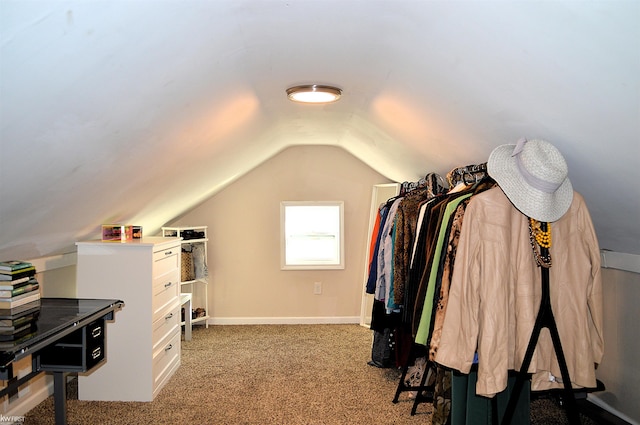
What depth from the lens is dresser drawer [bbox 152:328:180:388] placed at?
11.7 feet

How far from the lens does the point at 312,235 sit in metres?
5.95

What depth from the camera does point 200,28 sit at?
172cm

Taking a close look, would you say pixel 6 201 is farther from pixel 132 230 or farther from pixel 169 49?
pixel 132 230

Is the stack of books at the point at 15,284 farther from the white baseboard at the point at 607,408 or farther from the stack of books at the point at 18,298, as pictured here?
the white baseboard at the point at 607,408

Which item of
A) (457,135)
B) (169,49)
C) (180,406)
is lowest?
(180,406)

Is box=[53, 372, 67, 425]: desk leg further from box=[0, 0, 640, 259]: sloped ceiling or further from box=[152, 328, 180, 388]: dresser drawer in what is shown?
box=[152, 328, 180, 388]: dresser drawer

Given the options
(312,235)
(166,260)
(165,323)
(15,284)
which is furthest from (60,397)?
(312,235)

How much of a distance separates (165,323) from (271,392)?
0.96 m

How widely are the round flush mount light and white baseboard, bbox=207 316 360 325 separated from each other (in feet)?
11.1

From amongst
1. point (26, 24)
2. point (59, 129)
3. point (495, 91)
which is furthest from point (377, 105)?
point (26, 24)

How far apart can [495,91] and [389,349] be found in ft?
8.89

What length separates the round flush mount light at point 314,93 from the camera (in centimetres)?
292

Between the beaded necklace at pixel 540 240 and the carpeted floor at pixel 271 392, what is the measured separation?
5.18 feet

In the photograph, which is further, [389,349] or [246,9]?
[389,349]
